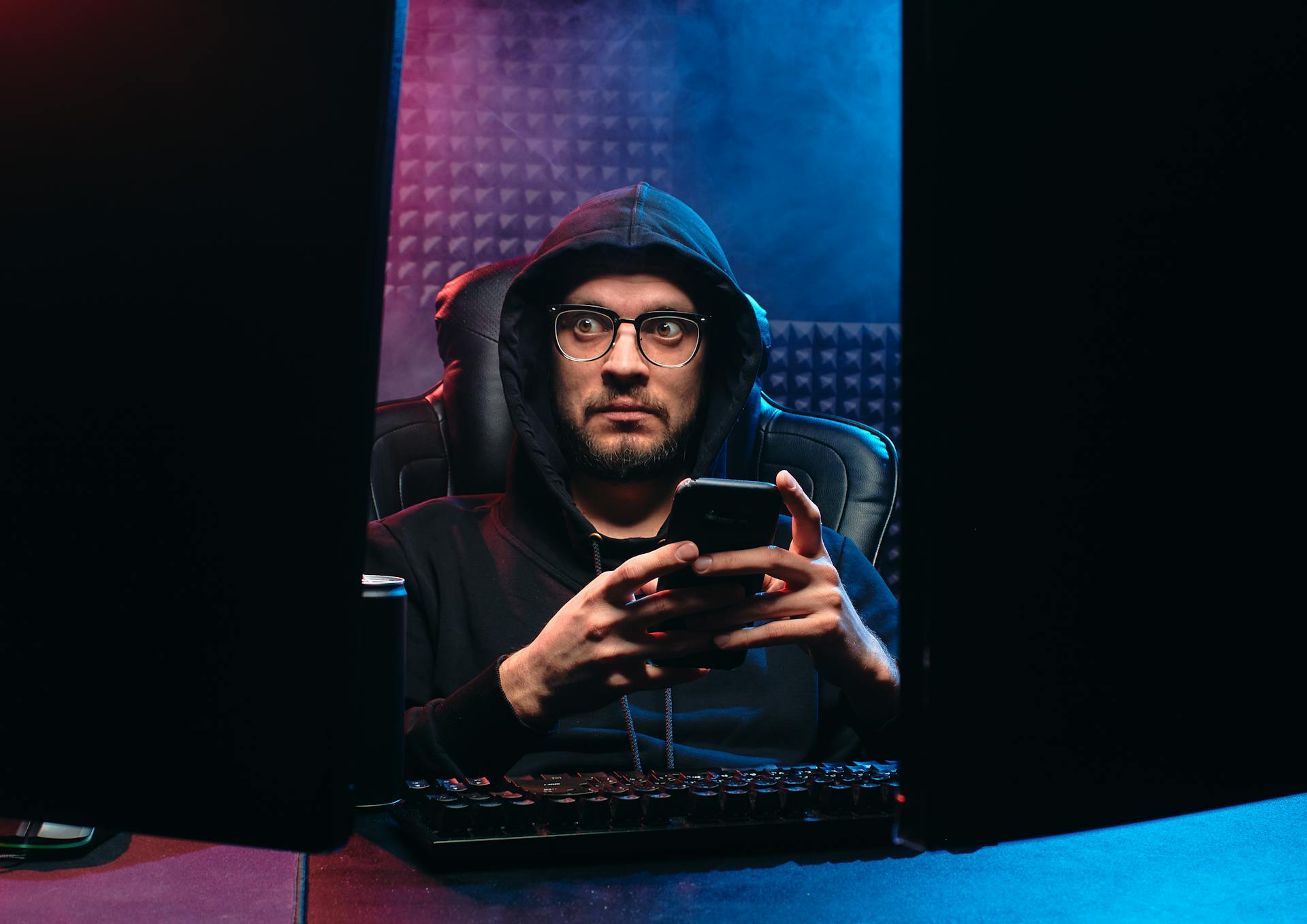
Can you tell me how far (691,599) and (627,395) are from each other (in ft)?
2.50

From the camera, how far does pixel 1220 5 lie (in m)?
0.54

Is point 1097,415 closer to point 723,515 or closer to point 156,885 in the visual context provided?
point 723,515

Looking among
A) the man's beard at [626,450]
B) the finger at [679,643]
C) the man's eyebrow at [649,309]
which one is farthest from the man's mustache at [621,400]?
the finger at [679,643]

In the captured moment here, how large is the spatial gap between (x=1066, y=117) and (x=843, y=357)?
2.20 m

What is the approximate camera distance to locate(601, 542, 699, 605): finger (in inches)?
30.6

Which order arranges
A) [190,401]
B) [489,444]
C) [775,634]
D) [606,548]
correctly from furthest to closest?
[489,444]
[606,548]
[775,634]
[190,401]

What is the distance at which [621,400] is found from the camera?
61.3 inches

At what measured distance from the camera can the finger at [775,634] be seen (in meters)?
0.82

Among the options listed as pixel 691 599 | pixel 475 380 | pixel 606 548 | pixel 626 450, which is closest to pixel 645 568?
pixel 691 599

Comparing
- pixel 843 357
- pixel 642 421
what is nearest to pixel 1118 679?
pixel 642 421

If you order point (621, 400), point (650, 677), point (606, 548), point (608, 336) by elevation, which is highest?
point (608, 336)

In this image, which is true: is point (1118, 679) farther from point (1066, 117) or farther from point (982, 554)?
point (1066, 117)

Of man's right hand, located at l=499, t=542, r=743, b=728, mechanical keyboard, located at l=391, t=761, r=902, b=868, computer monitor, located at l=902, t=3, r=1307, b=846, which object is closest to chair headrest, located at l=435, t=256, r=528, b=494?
man's right hand, located at l=499, t=542, r=743, b=728

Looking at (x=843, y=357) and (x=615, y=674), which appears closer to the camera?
(x=615, y=674)
